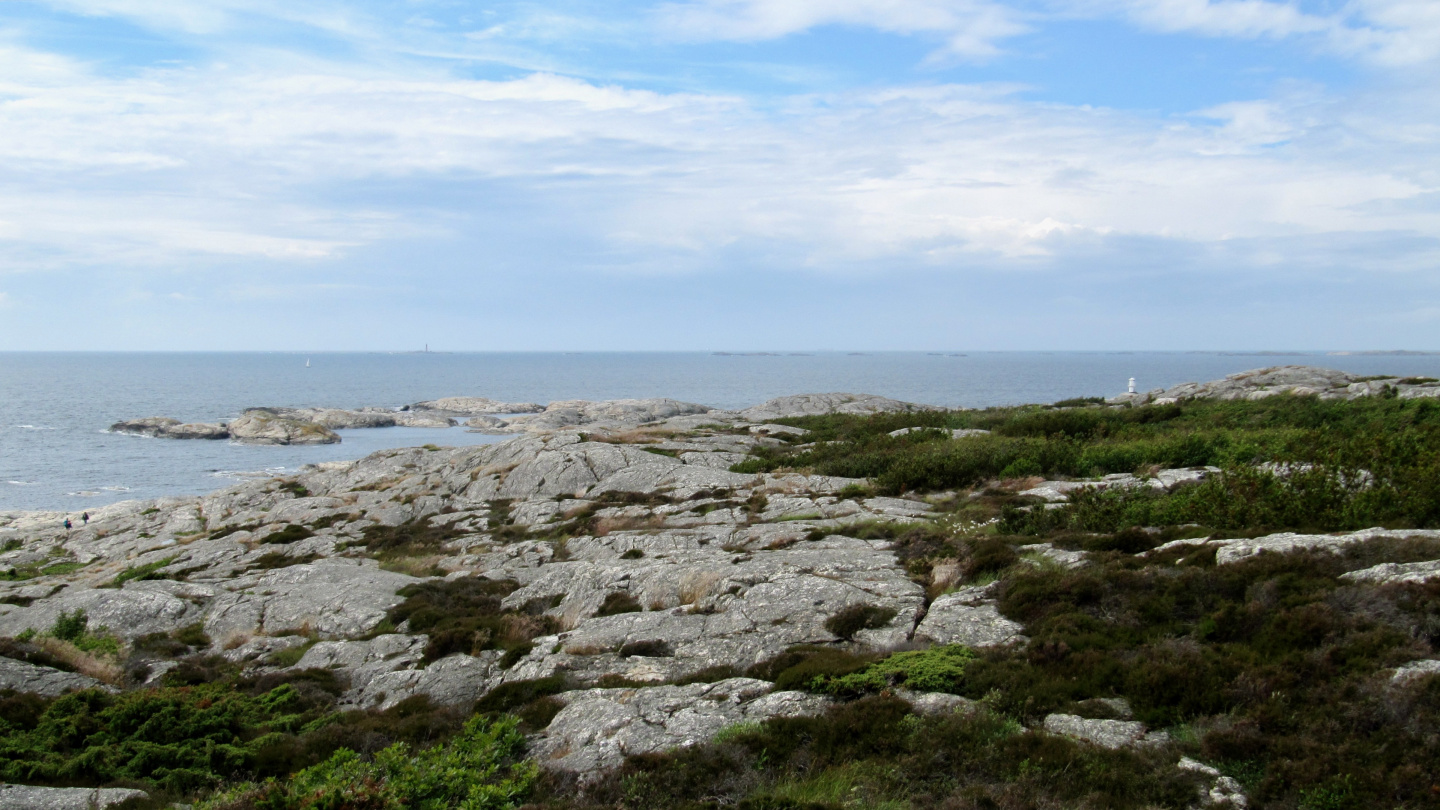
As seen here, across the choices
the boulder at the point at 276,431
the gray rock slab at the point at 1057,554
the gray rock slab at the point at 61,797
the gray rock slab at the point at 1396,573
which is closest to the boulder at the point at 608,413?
the boulder at the point at 276,431

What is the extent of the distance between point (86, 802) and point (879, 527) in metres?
15.1

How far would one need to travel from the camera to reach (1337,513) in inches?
528

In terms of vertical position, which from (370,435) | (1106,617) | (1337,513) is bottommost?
(370,435)

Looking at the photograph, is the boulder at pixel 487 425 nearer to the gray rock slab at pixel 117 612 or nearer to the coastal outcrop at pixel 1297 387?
the coastal outcrop at pixel 1297 387

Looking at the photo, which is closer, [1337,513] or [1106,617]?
[1106,617]

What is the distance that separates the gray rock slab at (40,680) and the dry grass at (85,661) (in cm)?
70

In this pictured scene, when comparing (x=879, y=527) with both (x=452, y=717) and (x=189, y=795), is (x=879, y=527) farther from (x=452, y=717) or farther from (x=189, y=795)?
(x=189, y=795)

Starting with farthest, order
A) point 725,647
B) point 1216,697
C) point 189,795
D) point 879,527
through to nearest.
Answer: point 879,527
point 725,647
point 189,795
point 1216,697

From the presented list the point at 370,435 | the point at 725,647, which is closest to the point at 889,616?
the point at 725,647

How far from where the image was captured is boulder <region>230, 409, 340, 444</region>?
92.9 metres

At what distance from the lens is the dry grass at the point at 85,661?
14852mm

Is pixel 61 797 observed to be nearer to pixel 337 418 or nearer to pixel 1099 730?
pixel 1099 730

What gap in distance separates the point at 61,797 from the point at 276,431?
9984 centimetres

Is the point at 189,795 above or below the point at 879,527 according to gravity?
below
